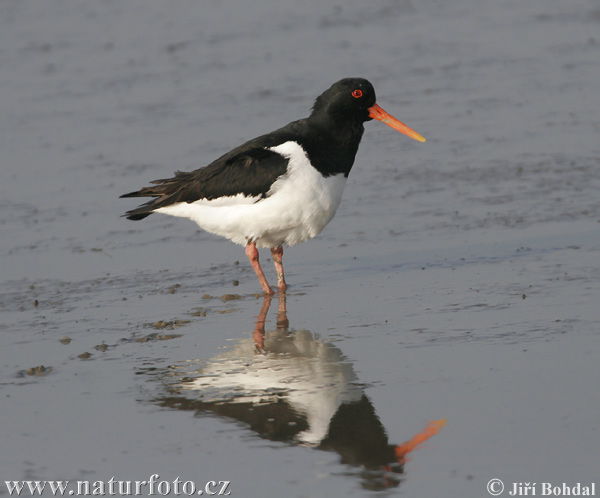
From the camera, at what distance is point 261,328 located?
6.40 meters

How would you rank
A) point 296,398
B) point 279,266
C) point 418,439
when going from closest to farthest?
point 418,439
point 296,398
point 279,266

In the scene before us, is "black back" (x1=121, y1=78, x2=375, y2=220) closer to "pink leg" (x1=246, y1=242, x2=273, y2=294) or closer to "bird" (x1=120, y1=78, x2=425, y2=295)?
"bird" (x1=120, y1=78, x2=425, y2=295)

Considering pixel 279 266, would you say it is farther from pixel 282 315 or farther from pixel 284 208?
pixel 282 315

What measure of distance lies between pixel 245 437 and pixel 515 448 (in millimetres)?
1210

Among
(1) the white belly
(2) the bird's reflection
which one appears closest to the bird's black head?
(1) the white belly

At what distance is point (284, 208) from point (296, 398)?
2126mm

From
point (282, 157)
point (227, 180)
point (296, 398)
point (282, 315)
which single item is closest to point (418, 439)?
point (296, 398)

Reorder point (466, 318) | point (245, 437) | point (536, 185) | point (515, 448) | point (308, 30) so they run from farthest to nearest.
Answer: point (308, 30)
point (536, 185)
point (466, 318)
point (245, 437)
point (515, 448)

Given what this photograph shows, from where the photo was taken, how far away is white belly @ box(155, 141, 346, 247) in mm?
6926

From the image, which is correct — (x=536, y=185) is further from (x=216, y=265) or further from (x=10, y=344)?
(x=10, y=344)

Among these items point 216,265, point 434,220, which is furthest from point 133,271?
point 434,220

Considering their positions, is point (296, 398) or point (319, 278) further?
point (319, 278)

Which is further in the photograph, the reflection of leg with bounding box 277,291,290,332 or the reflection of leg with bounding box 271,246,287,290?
the reflection of leg with bounding box 271,246,287,290

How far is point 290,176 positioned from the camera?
693 centimetres
